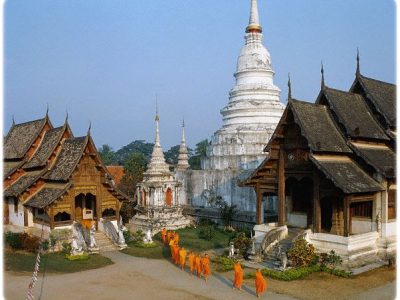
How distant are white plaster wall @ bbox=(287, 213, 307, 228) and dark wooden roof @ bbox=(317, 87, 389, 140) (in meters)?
4.82

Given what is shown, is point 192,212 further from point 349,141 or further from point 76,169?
point 349,141

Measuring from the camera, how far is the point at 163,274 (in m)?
17.9

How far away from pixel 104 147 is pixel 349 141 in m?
88.3

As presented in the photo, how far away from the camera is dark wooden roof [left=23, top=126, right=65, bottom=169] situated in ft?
82.1

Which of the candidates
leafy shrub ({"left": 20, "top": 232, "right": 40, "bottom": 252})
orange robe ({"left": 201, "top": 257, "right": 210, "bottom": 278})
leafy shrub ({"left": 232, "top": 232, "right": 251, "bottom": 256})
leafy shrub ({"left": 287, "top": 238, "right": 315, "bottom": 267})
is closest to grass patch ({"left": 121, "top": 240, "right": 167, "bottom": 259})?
leafy shrub ({"left": 232, "top": 232, "right": 251, "bottom": 256})

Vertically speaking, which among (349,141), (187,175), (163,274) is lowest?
(163,274)

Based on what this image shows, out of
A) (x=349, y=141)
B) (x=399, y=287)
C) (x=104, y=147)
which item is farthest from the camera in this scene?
(x=104, y=147)

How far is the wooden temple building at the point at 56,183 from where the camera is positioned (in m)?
23.2

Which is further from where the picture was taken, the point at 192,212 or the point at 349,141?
the point at 192,212

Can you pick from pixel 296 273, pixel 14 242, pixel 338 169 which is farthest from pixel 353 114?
pixel 14 242

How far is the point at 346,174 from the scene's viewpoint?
1900 centimetres

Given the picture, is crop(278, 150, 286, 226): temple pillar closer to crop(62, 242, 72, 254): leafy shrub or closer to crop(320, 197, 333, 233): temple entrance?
crop(320, 197, 333, 233): temple entrance

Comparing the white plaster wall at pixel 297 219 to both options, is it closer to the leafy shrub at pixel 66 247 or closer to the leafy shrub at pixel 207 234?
the leafy shrub at pixel 207 234

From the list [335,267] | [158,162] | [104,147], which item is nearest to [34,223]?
[158,162]
